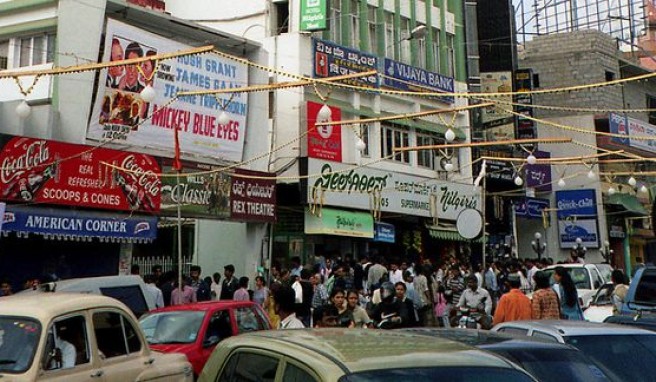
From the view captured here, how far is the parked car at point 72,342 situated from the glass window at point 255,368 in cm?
196

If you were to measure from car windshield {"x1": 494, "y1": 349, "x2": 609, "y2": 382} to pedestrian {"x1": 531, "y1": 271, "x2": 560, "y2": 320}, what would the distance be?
506cm

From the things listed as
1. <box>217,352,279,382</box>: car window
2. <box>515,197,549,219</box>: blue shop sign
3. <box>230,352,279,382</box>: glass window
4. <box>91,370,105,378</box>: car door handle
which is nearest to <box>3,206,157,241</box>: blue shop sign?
<box>91,370,105,378</box>: car door handle

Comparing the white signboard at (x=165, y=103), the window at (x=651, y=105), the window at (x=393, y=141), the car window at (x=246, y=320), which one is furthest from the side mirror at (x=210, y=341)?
the window at (x=651, y=105)

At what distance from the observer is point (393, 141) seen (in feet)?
97.0

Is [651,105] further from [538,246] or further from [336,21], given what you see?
[336,21]

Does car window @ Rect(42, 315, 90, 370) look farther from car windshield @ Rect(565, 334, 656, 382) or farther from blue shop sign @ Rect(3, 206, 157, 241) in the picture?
blue shop sign @ Rect(3, 206, 157, 241)


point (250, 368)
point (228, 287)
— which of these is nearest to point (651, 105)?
point (228, 287)

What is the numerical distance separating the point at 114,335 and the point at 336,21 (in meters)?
22.5

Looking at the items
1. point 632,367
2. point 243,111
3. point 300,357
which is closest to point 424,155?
point 243,111

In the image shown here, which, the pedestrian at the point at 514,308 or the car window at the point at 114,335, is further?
the pedestrian at the point at 514,308

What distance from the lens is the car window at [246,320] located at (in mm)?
10422

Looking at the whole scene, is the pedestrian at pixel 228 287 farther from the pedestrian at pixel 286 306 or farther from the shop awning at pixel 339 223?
the shop awning at pixel 339 223

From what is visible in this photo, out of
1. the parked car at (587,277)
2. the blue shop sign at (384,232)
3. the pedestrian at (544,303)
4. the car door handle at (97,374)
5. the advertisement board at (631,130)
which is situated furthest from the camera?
the advertisement board at (631,130)

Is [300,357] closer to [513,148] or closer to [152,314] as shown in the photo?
[152,314]
